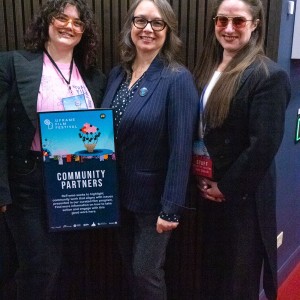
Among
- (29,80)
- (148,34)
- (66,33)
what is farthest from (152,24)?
(29,80)

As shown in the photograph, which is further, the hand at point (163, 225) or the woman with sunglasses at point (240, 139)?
the hand at point (163, 225)

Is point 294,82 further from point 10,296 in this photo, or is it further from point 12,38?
point 10,296

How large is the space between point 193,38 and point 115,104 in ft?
2.34

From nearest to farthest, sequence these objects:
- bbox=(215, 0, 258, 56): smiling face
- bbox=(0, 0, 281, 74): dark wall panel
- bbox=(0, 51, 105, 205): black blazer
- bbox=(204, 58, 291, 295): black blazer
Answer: bbox=(204, 58, 291, 295): black blazer < bbox=(215, 0, 258, 56): smiling face < bbox=(0, 51, 105, 205): black blazer < bbox=(0, 0, 281, 74): dark wall panel

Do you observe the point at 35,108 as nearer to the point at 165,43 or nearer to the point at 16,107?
the point at 16,107

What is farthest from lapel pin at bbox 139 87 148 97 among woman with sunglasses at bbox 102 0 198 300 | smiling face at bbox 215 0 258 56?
smiling face at bbox 215 0 258 56

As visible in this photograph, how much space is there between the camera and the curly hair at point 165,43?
6.65 feet

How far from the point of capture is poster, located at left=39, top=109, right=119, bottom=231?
6.53 feet

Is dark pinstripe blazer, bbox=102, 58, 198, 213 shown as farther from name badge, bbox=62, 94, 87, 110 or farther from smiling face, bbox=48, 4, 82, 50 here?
smiling face, bbox=48, 4, 82, 50

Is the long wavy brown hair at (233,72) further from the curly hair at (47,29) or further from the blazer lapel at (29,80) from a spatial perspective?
the blazer lapel at (29,80)

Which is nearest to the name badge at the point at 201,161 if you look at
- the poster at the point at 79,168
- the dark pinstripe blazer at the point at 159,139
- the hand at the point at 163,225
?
the dark pinstripe blazer at the point at 159,139

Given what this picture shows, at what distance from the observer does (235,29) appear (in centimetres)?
194

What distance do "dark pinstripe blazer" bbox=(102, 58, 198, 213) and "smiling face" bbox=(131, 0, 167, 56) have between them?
0.08 metres

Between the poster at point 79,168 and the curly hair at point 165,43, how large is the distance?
15.2 inches
